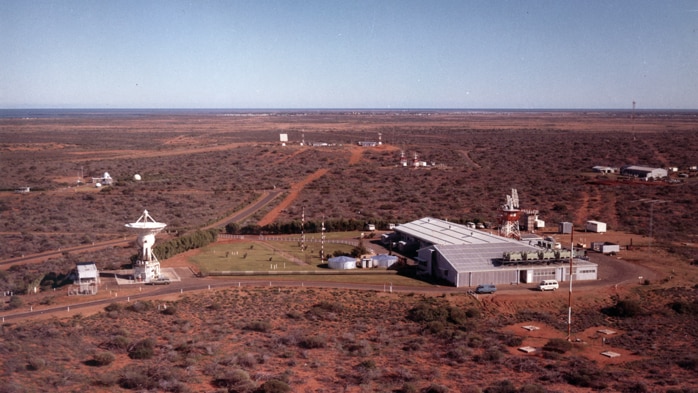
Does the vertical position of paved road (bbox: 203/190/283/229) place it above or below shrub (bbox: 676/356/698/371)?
above

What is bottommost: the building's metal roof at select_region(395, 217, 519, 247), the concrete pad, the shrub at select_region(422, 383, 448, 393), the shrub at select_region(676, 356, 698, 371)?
the concrete pad

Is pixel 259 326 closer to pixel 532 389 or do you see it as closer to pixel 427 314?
pixel 427 314

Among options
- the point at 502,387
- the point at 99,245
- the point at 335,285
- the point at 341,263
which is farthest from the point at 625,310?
the point at 99,245

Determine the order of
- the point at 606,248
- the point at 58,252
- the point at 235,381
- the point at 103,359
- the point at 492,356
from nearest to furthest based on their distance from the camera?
the point at 235,381, the point at 103,359, the point at 492,356, the point at 58,252, the point at 606,248

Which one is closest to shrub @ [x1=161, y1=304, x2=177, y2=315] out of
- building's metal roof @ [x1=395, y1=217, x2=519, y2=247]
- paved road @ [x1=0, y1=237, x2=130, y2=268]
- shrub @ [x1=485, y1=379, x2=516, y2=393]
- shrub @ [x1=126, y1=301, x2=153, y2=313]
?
shrub @ [x1=126, y1=301, x2=153, y2=313]

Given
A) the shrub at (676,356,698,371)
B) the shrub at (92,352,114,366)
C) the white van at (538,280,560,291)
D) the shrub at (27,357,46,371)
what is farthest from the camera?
the white van at (538,280,560,291)

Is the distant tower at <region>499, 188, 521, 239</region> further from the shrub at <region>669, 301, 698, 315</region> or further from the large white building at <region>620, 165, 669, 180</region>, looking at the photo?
the large white building at <region>620, 165, 669, 180</region>

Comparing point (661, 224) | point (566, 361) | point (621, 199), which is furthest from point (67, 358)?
point (621, 199)

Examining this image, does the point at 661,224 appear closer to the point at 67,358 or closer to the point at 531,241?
the point at 531,241
